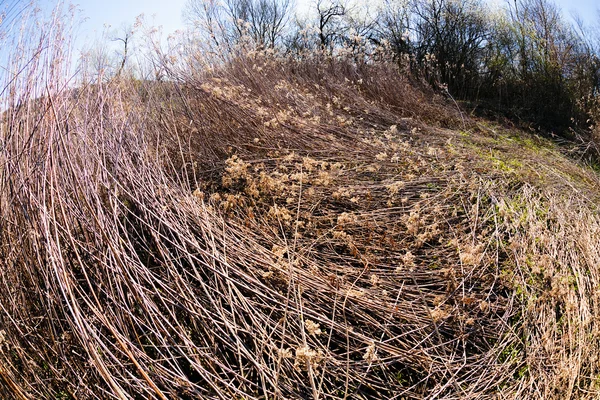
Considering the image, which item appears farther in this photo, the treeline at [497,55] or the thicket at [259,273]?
the treeline at [497,55]

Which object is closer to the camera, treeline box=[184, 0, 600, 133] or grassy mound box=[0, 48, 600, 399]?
grassy mound box=[0, 48, 600, 399]

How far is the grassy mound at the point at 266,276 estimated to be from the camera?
183 centimetres

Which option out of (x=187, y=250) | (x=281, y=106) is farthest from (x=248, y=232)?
(x=281, y=106)

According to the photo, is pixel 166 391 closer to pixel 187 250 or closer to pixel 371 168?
pixel 187 250

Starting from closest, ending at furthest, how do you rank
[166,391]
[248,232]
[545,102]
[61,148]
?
[166,391] → [61,148] → [248,232] → [545,102]

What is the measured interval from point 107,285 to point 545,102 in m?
9.40

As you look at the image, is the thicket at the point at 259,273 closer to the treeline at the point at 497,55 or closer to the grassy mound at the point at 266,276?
the grassy mound at the point at 266,276

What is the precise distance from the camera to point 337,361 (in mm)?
1891

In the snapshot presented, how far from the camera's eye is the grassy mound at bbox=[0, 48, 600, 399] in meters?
1.83

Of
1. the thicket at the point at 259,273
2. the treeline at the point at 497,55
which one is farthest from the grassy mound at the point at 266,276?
the treeline at the point at 497,55

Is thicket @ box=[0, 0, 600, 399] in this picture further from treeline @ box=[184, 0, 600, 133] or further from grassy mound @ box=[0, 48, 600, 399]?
treeline @ box=[184, 0, 600, 133]

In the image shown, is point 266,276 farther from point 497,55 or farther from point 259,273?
point 497,55

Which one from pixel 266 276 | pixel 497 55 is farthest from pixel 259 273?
pixel 497 55

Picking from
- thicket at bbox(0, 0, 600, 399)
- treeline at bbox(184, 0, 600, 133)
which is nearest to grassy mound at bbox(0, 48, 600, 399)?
thicket at bbox(0, 0, 600, 399)
